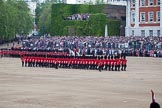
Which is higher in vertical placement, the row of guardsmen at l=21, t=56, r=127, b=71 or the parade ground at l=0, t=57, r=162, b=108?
the row of guardsmen at l=21, t=56, r=127, b=71

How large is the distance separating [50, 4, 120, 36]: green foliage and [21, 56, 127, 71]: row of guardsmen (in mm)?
38477

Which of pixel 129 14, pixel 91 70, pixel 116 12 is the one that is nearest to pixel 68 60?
pixel 91 70

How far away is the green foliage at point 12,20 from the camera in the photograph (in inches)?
2894

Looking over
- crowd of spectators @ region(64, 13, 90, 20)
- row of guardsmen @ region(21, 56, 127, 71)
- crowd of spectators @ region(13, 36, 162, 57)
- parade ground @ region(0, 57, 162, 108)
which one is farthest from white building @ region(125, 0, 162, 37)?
parade ground @ region(0, 57, 162, 108)

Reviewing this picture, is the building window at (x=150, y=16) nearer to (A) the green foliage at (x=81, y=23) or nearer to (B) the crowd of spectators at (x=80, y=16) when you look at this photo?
(A) the green foliage at (x=81, y=23)

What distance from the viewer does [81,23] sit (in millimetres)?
78250

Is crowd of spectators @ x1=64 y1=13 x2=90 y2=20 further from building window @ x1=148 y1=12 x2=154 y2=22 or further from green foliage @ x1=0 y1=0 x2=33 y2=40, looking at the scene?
building window @ x1=148 y1=12 x2=154 y2=22

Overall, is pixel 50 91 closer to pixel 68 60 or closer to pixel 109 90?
pixel 109 90

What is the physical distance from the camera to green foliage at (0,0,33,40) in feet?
241

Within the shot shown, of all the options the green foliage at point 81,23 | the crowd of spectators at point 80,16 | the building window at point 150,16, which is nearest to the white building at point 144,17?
the building window at point 150,16

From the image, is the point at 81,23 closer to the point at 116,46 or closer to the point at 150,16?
the point at 150,16

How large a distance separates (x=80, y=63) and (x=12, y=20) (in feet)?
149

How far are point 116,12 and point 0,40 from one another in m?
20.4

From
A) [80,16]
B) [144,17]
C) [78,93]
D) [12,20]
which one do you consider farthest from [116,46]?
[78,93]
